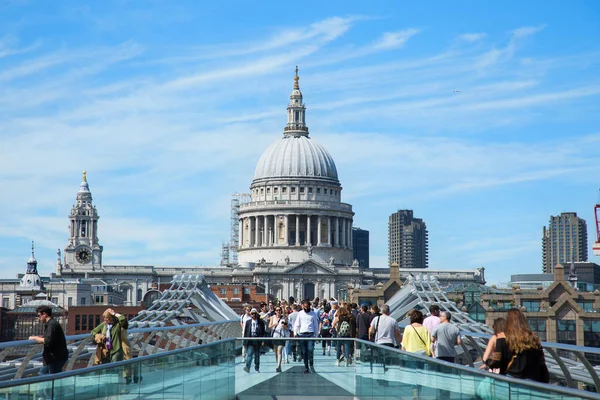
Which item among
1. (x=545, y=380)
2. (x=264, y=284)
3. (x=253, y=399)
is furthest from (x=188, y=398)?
(x=264, y=284)

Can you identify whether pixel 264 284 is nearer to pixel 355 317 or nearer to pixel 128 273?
pixel 128 273

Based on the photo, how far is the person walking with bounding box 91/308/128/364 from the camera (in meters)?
20.3

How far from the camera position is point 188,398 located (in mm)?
18578

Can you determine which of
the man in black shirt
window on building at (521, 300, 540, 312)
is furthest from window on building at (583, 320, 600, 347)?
the man in black shirt

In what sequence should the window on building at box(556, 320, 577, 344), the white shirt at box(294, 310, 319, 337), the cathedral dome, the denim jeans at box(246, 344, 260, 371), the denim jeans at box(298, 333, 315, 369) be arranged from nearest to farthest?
the denim jeans at box(298, 333, 315, 369) < the denim jeans at box(246, 344, 260, 371) < the white shirt at box(294, 310, 319, 337) < the window on building at box(556, 320, 577, 344) < the cathedral dome

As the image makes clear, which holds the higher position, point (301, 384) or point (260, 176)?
point (260, 176)

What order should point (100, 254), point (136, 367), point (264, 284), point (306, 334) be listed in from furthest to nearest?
A: 1. point (100, 254)
2. point (264, 284)
3. point (306, 334)
4. point (136, 367)

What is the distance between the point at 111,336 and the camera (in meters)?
20.4

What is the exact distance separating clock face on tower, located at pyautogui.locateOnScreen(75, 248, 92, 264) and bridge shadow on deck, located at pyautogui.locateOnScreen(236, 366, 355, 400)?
561 feet

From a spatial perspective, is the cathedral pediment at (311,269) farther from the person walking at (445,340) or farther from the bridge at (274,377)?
the person walking at (445,340)

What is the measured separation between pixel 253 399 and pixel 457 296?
92.6 m

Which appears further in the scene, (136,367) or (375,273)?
(375,273)

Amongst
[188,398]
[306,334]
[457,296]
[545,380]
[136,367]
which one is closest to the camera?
[545,380]

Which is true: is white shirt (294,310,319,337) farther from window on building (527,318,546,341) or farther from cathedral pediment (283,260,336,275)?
cathedral pediment (283,260,336,275)
